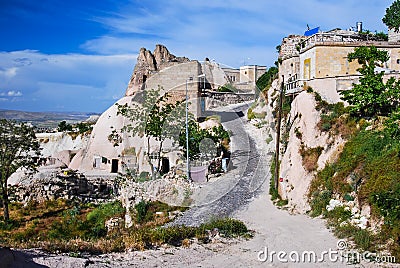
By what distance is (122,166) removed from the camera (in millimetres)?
25656

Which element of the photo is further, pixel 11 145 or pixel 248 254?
pixel 11 145

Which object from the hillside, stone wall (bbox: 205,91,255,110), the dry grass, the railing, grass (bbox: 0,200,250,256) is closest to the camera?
grass (bbox: 0,200,250,256)

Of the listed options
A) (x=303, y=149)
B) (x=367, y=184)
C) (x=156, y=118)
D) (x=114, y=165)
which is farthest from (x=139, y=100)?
(x=367, y=184)

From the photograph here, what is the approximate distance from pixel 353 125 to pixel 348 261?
6.46 m

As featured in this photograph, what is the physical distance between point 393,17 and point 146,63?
1710 cm

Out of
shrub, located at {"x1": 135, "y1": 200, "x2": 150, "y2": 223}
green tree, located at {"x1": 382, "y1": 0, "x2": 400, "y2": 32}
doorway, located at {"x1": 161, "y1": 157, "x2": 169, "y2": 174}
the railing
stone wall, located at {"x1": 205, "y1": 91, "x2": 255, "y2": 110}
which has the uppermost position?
green tree, located at {"x1": 382, "y1": 0, "x2": 400, "y2": 32}

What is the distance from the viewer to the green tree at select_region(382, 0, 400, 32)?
23.2 m

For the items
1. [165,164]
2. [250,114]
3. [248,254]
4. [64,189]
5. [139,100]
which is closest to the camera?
[248,254]

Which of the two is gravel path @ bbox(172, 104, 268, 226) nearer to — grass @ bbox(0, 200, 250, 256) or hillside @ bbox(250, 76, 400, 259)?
grass @ bbox(0, 200, 250, 256)

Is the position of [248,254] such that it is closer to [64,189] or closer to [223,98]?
[64,189]

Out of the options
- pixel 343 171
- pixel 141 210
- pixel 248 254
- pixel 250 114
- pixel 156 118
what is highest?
pixel 250 114

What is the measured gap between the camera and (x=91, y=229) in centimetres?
1614

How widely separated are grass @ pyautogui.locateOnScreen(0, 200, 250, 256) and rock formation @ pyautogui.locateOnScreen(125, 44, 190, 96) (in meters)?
11.5

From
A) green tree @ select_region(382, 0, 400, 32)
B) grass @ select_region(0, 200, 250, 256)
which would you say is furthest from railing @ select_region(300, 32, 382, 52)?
grass @ select_region(0, 200, 250, 256)
